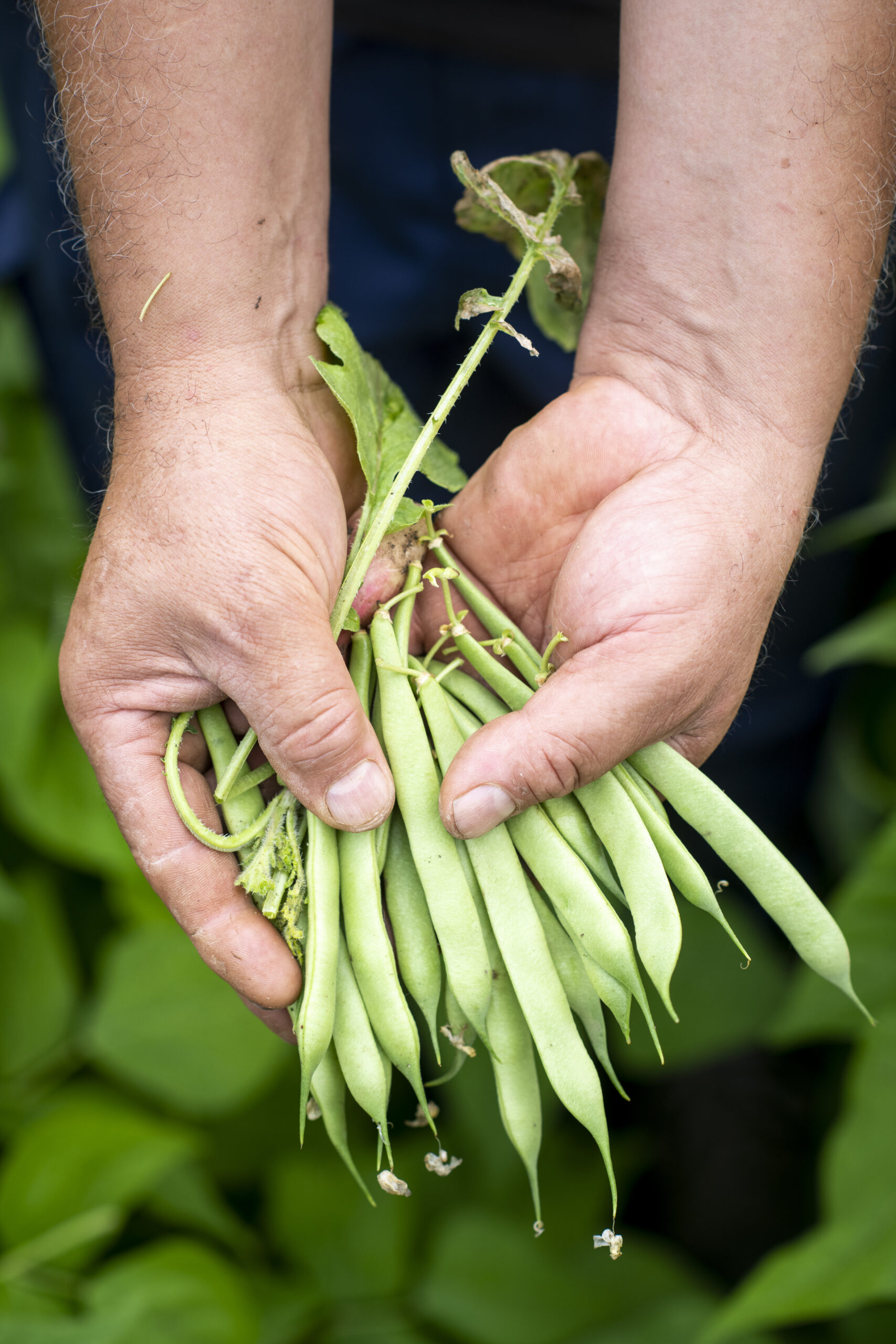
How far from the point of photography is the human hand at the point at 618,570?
1352 mm

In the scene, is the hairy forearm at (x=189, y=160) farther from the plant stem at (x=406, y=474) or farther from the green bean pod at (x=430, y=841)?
the green bean pod at (x=430, y=841)

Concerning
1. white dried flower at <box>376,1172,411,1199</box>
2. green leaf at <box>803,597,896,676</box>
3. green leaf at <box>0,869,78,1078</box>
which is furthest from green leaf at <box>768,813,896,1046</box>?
green leaf at <box>0,869,78,1078</box>

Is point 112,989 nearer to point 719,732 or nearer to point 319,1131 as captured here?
point 319,1131

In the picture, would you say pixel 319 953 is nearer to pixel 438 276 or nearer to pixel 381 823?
pixel 381 823

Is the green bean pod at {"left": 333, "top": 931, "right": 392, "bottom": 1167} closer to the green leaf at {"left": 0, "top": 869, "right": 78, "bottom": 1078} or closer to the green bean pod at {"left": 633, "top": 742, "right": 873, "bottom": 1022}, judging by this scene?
the green bean pod at {"left": 633, "top": 742, "right": 873, "bottom": 1022}

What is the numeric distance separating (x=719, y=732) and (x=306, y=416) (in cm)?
83

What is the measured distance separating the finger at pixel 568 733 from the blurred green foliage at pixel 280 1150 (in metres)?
0.86

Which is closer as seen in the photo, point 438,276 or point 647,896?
point 647,896

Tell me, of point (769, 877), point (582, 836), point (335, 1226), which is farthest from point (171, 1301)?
point (769, 877)

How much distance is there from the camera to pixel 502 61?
228cm

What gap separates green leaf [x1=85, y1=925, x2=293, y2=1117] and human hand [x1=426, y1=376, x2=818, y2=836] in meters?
1.20

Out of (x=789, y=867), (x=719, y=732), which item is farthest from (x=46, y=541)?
(x=789, y=867)

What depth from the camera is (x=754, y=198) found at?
149 cm

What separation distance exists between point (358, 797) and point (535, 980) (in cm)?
35
